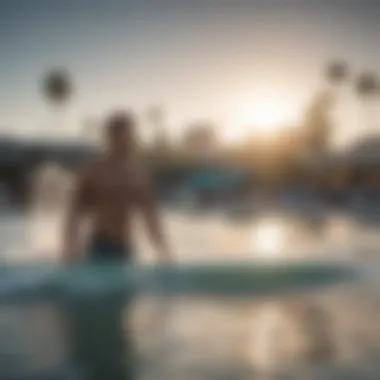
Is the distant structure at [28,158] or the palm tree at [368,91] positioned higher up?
the palm tree at [368,91]

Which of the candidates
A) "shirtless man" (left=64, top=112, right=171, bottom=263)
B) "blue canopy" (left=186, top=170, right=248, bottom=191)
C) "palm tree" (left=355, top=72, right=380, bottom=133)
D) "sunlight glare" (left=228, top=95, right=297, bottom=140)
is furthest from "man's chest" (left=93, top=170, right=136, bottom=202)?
"palm tree" (left=355, top=72, right=380, bottom=133)

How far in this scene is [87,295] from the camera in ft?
4.01

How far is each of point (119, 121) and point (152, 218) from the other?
0.19 m

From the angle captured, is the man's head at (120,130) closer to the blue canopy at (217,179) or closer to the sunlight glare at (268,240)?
the blue canopy at (217,179)

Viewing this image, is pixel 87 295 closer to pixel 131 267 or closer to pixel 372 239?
pixel 131 267

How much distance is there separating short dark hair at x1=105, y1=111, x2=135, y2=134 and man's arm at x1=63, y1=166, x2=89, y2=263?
0.10m

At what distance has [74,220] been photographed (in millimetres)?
1224

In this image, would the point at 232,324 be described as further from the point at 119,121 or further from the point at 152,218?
the point at 119,121

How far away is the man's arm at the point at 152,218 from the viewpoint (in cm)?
123

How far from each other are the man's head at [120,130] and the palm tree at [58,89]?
0.30 ft

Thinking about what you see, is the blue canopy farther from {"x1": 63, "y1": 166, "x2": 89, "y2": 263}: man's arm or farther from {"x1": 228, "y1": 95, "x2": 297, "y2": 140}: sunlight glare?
{"x1": 63, "y1": 166, "x2": 89, "y2": 263}: man's arm

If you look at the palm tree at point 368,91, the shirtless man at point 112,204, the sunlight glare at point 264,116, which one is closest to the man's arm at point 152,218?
the shirtless man at point 112,204

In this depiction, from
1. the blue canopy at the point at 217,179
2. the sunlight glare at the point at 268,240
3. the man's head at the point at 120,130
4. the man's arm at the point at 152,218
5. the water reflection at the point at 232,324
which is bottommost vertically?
the water reflection at the point at 232,324

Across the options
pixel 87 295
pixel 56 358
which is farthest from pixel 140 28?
pixel 56 358
